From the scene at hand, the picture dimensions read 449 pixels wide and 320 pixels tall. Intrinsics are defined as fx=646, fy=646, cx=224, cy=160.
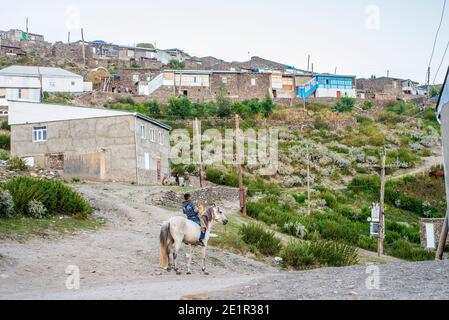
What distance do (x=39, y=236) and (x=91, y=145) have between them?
20493 mm

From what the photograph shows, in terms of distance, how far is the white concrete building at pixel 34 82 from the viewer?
75.2 metres

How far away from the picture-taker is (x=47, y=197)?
22.9m

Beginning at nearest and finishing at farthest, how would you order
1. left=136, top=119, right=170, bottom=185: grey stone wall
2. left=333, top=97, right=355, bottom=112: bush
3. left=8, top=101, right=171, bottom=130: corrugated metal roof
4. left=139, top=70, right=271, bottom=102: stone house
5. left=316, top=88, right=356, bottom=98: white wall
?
1. left=8, top=101, right=171, bottom=130: corrugated metal roof
2. left=136, top=119, right=170, bottom=185: grey stone wall
3. left=333, top=97, right=355, bottom=112: bush
4. left=139, top=70, right=271, bottom=102: stone house
5. left=316, top=88, right=356, bottom=98: white wall

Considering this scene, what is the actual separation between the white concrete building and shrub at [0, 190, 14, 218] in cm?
5416

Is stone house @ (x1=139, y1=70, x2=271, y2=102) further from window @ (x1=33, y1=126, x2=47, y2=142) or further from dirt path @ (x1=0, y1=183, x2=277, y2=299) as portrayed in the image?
dirt path @ (x1=0, y1=183, x2=277, y2=299)

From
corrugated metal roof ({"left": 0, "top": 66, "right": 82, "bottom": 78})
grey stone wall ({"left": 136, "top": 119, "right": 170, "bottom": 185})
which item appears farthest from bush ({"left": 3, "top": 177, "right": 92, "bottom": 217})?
corrugated metal roof ({"left": 0, "top": 66, "right": 82, "bottom": 78})

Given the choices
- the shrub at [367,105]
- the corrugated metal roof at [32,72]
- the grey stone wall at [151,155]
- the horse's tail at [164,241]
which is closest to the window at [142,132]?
the grey stone wall at [151,155]

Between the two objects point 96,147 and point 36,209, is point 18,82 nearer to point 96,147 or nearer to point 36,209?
point 96,147

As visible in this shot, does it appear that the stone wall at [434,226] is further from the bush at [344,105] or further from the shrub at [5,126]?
Result: the bush at [344,105]

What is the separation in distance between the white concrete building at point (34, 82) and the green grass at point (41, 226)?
173ft

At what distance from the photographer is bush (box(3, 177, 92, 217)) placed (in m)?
21.9

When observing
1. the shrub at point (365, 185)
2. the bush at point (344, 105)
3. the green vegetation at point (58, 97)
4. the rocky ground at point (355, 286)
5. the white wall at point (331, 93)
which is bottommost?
the shrub at point (365, 185)
